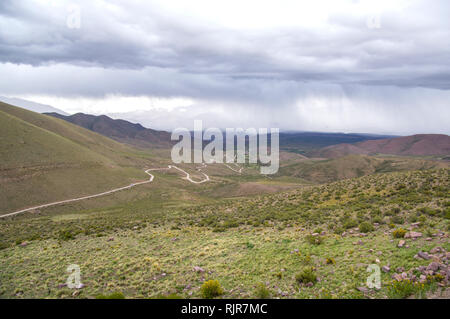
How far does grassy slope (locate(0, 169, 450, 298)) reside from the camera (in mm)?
10547

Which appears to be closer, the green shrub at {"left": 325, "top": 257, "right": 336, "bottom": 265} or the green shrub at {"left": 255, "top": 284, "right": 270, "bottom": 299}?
the green shrub at {"left": 255, "top": 284, "right": 270, "bottom": 299}

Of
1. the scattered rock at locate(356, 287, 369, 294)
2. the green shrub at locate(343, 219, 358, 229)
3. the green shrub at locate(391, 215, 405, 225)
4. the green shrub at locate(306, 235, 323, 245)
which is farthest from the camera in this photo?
the green shrub at locate(343, 219, 358, 229)

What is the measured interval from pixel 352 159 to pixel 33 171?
161233 mm

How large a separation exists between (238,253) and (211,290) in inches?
184

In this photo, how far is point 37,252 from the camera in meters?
18.1

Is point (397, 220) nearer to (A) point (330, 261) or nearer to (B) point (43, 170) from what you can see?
(A) point (330, 261)

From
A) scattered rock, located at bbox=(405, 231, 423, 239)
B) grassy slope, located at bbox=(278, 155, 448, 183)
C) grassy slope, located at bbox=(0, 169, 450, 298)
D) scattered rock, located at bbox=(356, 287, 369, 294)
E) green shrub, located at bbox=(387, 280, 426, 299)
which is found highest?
scattered rock, located at bbox=(405, 231, 423, 239)

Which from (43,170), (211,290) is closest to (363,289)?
(211,290)

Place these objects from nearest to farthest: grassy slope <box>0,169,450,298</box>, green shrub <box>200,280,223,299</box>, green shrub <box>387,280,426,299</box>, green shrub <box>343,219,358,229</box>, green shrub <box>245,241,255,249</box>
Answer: green shrub <box>387,280,426,299</box>
green shrub <box>200,280,223,299</box>
grassy slope <box>0,169,450,298</box>
green shrub <box>245,241,255,249</box>
green shrub <box>343,219,358,229</box>

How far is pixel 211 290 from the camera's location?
391 inches

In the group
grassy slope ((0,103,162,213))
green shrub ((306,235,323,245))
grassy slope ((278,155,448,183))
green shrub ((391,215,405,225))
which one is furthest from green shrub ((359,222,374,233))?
grassy slope ((278,155,448,183))

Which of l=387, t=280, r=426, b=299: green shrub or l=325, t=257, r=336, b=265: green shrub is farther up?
l=387, t=280, r=426, b=299: green shrub

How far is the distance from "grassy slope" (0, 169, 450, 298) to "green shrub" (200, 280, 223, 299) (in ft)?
1.69

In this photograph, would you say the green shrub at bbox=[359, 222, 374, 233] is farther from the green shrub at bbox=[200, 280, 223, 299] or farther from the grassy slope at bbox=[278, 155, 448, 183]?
the grassy slope at bbox=[278, 155, 448, 183]
